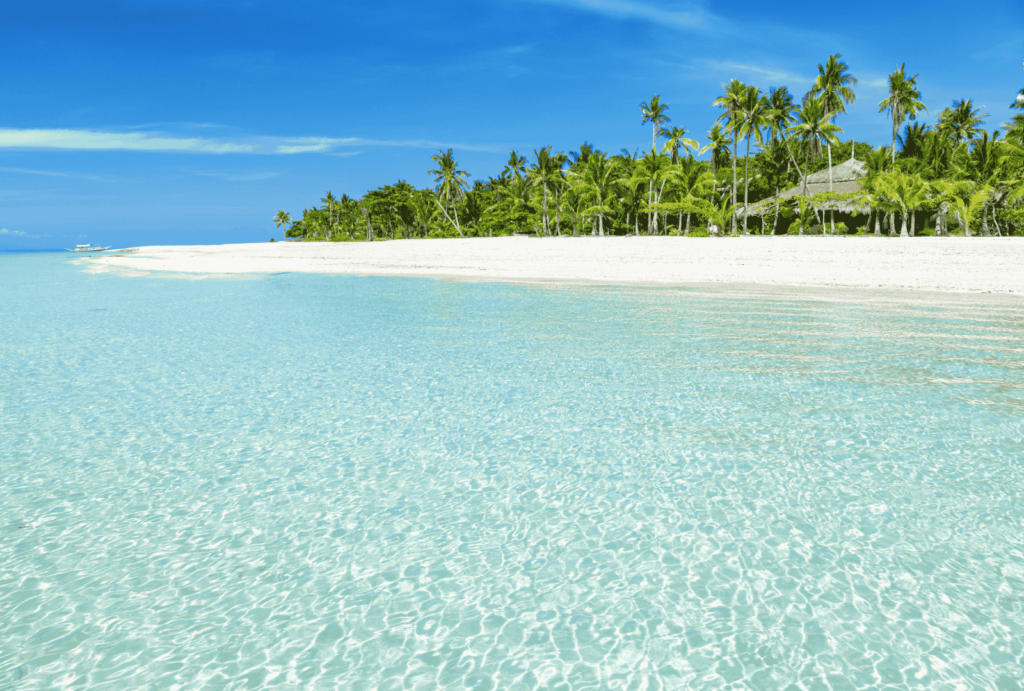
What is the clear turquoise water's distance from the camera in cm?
282

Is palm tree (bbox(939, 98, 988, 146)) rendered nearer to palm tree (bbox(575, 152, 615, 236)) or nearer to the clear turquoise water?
palm tree (bbox(575, 152, 615, 236))

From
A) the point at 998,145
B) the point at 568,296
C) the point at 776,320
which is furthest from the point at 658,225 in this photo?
the point at 776,320

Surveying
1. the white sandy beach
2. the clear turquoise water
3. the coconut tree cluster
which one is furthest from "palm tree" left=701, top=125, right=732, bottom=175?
the clear turquoise water

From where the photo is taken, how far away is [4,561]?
11.7ft

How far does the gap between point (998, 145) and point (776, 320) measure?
101 feet

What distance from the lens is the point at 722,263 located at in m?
25.6

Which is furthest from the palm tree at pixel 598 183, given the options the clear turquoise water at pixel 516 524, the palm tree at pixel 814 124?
the clear turquoise water at pixel 516 524

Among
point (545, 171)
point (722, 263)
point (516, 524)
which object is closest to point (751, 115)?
point (545, 171)

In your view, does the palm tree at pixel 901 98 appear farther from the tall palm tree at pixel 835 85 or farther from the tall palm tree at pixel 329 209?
the tall palm tree at pixel 329 209

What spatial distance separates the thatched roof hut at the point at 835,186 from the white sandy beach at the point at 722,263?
11.3 meters

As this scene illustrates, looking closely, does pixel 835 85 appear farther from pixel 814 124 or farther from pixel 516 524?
pixel 516 524

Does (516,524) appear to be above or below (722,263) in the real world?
below

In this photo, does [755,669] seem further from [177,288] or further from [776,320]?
[177,288]

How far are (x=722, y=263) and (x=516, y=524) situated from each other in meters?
23.5
